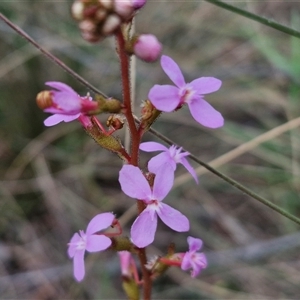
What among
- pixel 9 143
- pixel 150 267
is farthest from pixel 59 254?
pixel 150 267

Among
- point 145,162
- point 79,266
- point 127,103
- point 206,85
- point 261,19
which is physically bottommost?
point 79,266

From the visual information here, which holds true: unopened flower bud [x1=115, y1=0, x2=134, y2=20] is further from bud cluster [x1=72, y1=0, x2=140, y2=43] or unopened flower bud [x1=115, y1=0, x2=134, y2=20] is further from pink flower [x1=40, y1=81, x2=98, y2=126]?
pink flower [x1=40, y1=81, x2=98, y2=126]

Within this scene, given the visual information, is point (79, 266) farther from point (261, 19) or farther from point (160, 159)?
point (261, 19)

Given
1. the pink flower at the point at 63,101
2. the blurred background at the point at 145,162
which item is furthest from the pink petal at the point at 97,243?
the blurred background at the point at 145,162

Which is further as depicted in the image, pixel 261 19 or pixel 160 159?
pixel 261 19

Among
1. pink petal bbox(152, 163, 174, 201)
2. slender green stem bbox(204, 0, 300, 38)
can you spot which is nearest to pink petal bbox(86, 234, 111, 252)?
pink petal bbox(152, 163, 174, 201)

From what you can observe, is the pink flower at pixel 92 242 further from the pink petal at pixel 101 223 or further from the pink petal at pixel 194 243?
the pink petal at pixel 194 243

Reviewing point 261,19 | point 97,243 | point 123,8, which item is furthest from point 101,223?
point 261,19
